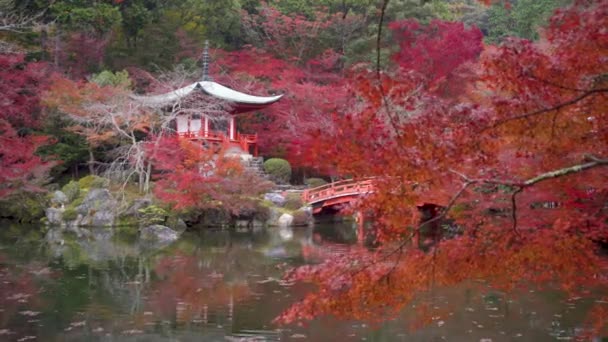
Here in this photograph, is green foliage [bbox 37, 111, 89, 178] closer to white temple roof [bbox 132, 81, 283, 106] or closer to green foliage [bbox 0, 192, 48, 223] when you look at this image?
green foliage [bbox 0, 192, 48, 223]

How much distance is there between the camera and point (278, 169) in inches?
928

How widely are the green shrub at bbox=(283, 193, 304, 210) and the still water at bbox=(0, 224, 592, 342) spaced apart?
245 inches

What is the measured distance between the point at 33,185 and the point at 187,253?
23.5ft

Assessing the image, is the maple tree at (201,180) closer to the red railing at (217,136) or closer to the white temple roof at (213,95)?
the white temple roof at (213,95)

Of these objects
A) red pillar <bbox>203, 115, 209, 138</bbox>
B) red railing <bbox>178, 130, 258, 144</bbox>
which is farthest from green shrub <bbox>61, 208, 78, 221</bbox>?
red pillar <bbox>203, 115, 209, 138</bbox>

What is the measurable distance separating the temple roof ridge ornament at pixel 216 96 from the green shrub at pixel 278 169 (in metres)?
2.13

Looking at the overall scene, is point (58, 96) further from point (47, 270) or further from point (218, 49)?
point (47, 270)

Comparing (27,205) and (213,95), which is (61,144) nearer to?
(27,205)

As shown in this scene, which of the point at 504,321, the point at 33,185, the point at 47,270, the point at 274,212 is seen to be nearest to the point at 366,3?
the point at 274,212

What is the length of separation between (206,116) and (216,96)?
46.5 inches

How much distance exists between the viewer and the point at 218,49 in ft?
87.6

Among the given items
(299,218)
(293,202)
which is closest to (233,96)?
(293,202)

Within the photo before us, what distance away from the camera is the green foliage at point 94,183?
19684mm

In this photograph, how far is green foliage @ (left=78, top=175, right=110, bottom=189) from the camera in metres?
19.7
